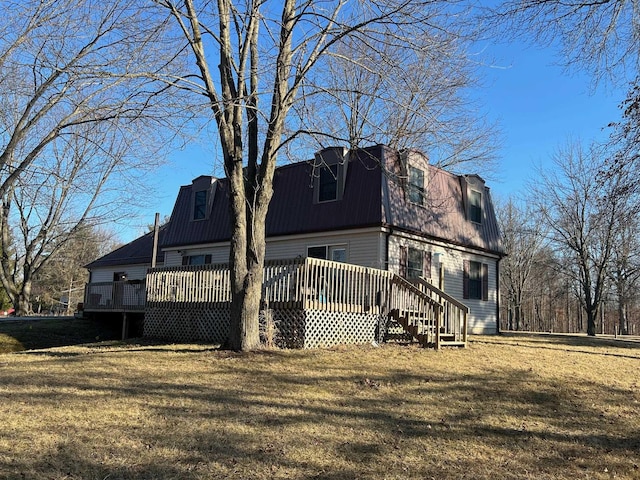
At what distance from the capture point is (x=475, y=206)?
1964cm

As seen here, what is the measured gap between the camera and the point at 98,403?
5855mm

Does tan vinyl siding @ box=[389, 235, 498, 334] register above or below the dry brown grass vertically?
above

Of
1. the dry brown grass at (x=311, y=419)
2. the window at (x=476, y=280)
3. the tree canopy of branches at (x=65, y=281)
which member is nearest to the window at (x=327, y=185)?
the window at (x=476, y=280)

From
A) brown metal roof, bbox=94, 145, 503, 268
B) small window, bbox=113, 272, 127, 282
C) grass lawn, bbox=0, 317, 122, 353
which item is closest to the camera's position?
brown metal roof, bbox=94, 145, 503, 268

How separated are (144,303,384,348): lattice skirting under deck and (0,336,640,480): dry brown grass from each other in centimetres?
134

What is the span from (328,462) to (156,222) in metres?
20.5

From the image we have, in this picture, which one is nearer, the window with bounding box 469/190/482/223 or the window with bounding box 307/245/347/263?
the window with bounding box 307/245/347/263

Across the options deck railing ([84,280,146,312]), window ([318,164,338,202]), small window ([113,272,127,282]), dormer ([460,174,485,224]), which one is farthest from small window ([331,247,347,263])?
small window ([113,272,127,282])

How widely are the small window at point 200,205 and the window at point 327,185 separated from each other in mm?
5990

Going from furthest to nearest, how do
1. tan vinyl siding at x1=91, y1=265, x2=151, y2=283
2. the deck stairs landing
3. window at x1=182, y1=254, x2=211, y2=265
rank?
tan vinyl siding at x1=91, y1=265, x2=151, y2=283 → window at x1=182, y1=254, x2=211, y2=265 → the deck stairs landing

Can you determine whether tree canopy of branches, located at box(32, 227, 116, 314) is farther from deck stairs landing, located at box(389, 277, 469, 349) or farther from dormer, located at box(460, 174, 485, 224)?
deck stairs landing, located at box(389, 277, 469, 349)

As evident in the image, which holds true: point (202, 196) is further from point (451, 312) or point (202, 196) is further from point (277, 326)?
point (451, 312)

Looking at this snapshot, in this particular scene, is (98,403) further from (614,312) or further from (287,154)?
(614,312)

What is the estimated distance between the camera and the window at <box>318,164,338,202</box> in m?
16.6
